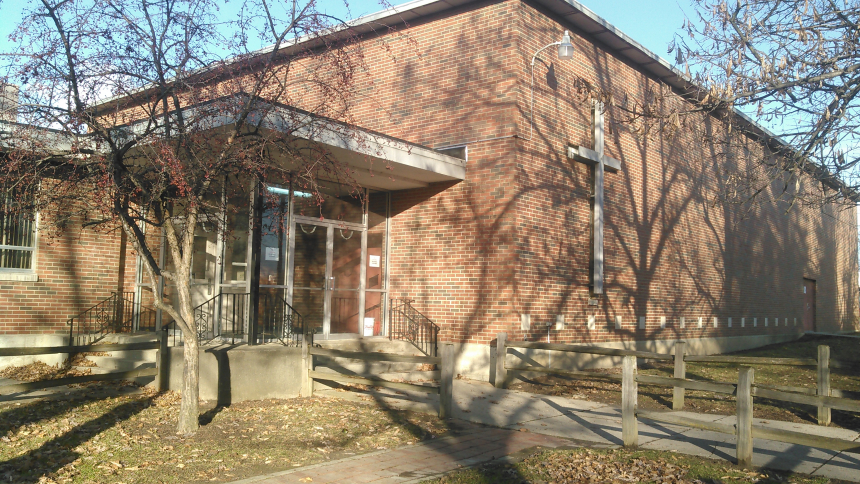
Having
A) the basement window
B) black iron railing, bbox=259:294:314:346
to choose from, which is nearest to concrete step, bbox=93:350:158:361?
black iron railing, bbox=259:294:314:346

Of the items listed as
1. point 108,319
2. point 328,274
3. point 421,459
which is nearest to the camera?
point 421,459

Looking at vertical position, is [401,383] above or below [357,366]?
above

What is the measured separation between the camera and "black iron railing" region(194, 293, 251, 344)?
1250cm

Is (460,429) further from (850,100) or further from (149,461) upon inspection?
(850,100)

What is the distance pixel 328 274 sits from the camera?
14.3m

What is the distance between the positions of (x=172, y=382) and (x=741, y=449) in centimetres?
754

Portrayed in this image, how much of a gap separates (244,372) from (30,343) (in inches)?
197

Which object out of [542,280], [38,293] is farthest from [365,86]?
[38,293]

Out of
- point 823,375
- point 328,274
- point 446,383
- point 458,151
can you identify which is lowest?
point 446,383

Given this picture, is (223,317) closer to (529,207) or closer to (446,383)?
(446,383)

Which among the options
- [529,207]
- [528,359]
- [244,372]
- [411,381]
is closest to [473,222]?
[529,207]

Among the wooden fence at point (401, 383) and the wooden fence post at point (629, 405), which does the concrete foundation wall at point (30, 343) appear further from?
the wooden fence post at point (629, 405)

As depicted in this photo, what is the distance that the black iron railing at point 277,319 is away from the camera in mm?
12570

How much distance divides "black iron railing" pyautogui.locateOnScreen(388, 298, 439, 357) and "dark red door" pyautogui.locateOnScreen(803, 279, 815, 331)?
21.5 meters
